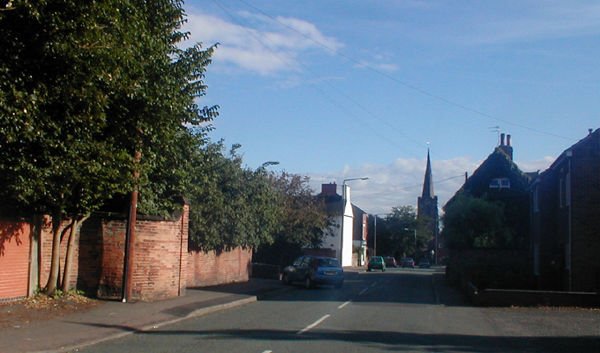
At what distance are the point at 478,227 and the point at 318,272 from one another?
594 inches

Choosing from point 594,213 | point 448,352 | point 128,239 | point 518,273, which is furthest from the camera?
point 518,273

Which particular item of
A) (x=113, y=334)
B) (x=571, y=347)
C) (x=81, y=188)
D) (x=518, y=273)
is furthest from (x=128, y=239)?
(x=518, y=273)

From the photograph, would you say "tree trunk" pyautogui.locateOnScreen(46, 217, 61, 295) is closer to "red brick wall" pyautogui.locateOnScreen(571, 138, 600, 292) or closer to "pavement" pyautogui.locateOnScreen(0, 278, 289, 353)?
"pavement" pyautogui.locateOnScreen(0, 278, 289, 353)

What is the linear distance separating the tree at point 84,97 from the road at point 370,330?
12.7ft

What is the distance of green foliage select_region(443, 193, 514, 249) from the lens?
46.5m

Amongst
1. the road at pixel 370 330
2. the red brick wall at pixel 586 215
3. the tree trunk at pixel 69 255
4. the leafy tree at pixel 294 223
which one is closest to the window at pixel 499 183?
the leafy tree at pixel 294 223

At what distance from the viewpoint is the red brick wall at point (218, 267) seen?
32.0 m

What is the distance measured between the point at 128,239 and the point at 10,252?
340cm

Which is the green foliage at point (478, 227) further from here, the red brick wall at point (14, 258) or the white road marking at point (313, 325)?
the red brick wall at point (14, 258)

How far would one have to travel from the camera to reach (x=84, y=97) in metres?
14.7

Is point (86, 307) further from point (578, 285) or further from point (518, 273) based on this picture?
point (518, 273)

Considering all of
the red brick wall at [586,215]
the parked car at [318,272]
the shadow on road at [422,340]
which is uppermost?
the red brick wall at [586,215]

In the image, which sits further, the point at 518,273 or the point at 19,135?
the point at 518,273

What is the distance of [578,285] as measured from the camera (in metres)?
28.7
